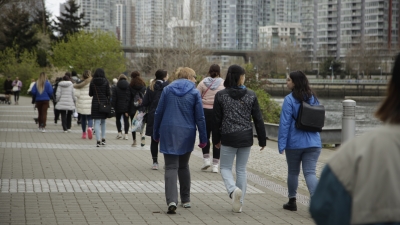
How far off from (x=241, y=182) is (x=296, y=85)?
4.20 ft

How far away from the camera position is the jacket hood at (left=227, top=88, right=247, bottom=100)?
8.23 meters

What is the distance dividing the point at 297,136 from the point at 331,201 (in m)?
5.43

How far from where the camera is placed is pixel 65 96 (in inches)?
840

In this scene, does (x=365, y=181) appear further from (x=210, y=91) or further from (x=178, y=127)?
(x=210, y=91)

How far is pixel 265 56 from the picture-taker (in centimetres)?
15400

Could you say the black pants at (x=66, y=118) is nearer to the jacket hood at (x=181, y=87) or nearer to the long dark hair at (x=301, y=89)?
the jacket hood at (x=181, y=87)

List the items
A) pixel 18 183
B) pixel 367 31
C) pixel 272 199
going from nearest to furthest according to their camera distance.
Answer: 1. pixel 272 199
2. pixel 18 183
3. pixel 367 31

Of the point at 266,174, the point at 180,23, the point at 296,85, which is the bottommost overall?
the point at 266,174

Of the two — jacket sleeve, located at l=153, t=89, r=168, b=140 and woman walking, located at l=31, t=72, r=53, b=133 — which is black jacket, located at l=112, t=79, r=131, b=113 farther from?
jacket sleeve, located at l=153, t=89, r=168, b=140

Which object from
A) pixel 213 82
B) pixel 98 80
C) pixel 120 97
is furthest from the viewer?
pixel 120 97

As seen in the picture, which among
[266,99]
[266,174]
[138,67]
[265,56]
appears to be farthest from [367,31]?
[266,174]

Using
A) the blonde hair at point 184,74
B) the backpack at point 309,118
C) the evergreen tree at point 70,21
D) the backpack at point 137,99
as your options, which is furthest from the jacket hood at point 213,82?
the evergreen tree at point 70,21

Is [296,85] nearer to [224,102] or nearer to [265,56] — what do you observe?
[224,102]

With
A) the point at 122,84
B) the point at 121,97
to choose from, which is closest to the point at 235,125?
the point at 122,84
